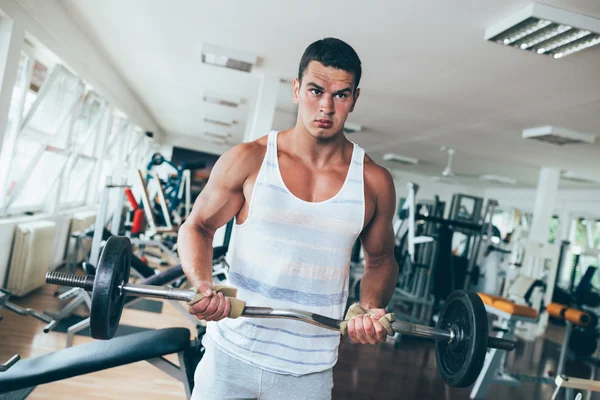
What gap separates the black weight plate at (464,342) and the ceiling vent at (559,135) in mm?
4206

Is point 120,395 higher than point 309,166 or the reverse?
the reverse

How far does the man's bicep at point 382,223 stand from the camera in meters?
1.20

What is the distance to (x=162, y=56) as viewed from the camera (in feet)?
15.7

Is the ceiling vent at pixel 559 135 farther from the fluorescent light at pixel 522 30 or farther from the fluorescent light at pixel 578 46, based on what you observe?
the fluorescent light at pixel 522 30

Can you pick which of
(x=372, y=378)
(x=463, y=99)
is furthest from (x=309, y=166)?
(x=463, y=99)

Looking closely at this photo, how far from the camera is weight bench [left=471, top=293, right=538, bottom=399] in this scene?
3.31 metres

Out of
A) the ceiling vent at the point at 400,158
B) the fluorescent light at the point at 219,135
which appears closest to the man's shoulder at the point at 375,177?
the ceiling vent at the point at 400,158

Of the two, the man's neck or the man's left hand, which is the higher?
the man's neck

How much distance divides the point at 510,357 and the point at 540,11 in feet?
12.2

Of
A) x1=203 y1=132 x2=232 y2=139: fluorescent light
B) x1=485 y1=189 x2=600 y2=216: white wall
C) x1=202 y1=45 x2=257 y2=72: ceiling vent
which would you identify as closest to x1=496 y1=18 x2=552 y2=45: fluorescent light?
x1=202 y1=45 x2=257 y2=72: ceiling vent

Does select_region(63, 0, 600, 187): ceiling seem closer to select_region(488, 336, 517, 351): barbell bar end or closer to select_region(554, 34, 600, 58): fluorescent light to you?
select_region(554, 34, 600, 58): fluorescent light

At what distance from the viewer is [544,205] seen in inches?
274

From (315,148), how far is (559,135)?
447 cm

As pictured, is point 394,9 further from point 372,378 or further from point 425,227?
point 425,227
